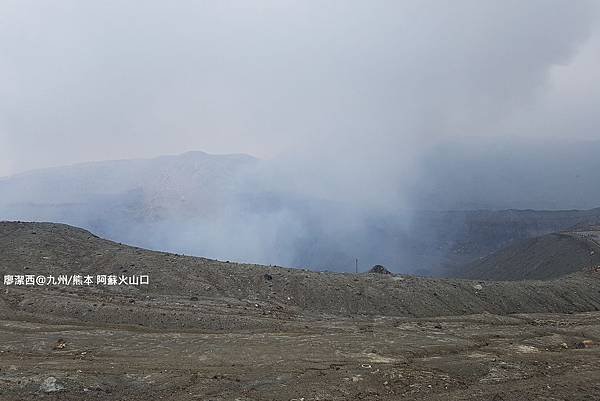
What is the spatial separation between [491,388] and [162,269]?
115 ft

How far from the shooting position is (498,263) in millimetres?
114188

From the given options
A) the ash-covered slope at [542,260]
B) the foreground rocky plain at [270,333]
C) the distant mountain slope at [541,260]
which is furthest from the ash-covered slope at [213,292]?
the distant mountain slope at [541,260]

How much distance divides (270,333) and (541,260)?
278 ft

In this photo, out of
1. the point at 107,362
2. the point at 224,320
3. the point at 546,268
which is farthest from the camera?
the point at 546,268

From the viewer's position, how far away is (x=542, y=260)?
321ft

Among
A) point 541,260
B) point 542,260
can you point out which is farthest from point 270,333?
point 541,260

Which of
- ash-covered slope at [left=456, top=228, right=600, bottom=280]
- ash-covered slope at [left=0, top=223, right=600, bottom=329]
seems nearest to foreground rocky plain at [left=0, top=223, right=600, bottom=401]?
ash-covered slope at [left=0, top=223, right=600, bottom=329]

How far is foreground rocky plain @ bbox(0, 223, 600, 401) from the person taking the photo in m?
20.4

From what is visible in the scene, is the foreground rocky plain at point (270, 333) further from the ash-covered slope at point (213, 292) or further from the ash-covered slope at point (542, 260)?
the ash-covered slope at point (542, 260)

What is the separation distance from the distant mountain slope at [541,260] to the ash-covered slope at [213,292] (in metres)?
30.1

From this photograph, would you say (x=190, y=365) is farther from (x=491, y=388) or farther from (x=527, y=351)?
(x=527, y=351)

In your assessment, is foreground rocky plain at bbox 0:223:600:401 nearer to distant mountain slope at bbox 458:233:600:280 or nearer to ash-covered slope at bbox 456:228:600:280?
ash-covered slope at bbox 456:228:600:280

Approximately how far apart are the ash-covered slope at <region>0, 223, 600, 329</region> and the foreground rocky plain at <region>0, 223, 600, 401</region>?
16 centimetres

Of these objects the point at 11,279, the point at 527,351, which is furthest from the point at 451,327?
the point at 11,279
